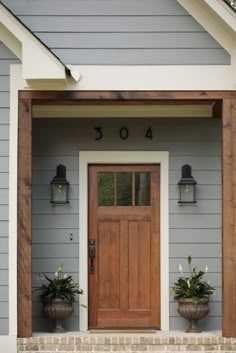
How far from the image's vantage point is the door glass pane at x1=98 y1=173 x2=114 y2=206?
30.2 feet

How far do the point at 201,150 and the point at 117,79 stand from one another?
1558 mm

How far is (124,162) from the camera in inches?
360

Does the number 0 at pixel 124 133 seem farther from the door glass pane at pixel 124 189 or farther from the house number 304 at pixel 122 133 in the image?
the door glass pane at pixel 124 189

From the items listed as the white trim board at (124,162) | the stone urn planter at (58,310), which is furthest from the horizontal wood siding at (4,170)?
the white trim board at (124,162)

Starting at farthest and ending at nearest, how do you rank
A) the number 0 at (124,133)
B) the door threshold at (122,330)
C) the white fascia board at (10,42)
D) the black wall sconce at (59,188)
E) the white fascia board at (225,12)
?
the number 0 at (124,133) < the black wall sconce at (59,188) < the door threshold at (122,330) < the white fascia board at (10,42) < the white fascia board at (225,12)

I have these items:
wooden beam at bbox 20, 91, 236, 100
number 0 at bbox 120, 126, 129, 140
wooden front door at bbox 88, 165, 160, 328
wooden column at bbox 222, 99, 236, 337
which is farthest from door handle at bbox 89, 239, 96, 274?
wooden beam at bbox 20, 91, 236, 100

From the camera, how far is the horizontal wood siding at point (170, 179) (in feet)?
29.7

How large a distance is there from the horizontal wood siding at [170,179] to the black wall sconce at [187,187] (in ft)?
0.21

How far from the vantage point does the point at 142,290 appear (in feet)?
30.1

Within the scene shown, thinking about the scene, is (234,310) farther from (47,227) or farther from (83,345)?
(47,227)

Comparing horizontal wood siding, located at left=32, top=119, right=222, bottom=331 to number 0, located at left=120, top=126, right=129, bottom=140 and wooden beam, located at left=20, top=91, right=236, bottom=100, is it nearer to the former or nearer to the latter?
number 0, located at left=120, top=126, right=129, bottom=140

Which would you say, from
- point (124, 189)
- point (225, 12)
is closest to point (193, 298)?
point (124, 189)

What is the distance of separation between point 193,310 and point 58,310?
54.7 inches

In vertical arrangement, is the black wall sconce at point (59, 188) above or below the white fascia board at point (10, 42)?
below
